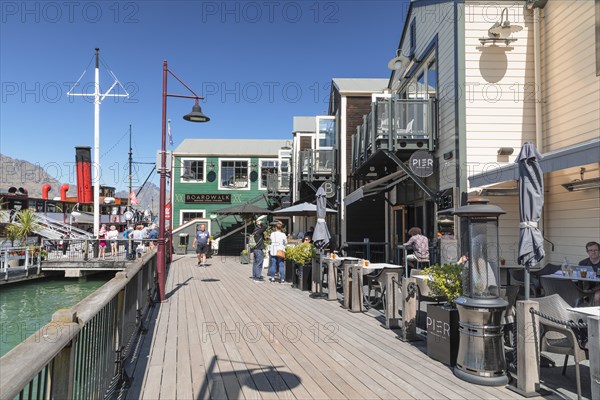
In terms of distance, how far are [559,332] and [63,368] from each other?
3930mm

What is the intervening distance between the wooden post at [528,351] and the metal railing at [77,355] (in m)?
3.55

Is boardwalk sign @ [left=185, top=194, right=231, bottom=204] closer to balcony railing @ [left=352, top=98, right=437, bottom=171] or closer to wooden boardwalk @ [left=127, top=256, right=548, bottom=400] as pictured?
balcony railing @ [left=352, top=98, right=437, bottom=171]

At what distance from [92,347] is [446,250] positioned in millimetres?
7175

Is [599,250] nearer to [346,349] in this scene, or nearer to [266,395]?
[346,349]

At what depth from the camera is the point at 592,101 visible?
7.25m

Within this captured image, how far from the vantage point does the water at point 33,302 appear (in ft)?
33.7

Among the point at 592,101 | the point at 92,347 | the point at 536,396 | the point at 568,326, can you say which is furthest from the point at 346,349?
the point at 592,101

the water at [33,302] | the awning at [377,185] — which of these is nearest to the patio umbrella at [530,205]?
the awning at [377,185]

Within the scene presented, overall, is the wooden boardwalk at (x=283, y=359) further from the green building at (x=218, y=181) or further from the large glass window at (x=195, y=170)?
the large glass window at (x=195, y=170)

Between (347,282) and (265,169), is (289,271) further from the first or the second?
(265,169)

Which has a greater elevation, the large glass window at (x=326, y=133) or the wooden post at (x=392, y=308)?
the large glass window at (x=326, y=133)

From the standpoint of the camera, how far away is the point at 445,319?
4562 millimetres

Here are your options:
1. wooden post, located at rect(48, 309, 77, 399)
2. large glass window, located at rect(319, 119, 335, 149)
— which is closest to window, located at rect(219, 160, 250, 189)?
large glass window, located at rect(319, 119, 335, 149)

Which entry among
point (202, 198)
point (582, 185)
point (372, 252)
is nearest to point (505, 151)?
point (582, 185)
